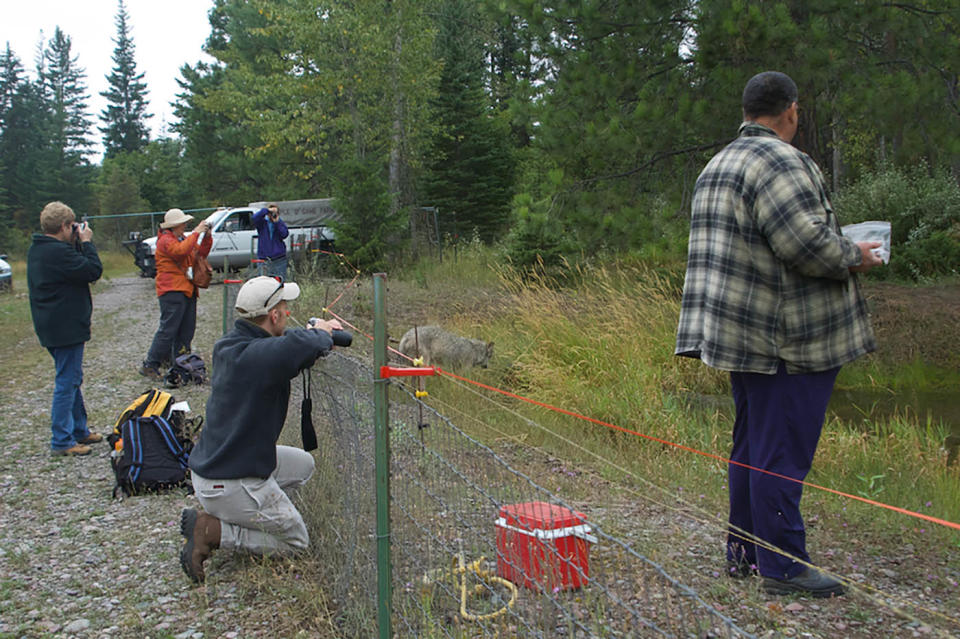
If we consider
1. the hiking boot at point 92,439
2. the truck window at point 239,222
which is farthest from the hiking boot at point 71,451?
the truck window at point 239,222

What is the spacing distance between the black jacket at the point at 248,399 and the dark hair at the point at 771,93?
1.97 metres

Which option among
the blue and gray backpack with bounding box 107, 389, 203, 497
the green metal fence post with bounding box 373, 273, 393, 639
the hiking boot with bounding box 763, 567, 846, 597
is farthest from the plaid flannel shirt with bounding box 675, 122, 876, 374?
the blue and gray backpack with bounding box 107, 389, 203, 497

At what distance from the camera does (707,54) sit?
896 centimetres

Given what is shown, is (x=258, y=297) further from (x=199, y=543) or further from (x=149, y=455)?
(x=149, y=455)

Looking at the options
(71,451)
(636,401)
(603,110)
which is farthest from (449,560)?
(603,110)

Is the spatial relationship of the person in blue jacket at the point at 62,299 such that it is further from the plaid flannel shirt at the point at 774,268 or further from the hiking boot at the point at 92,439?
the plaid flannel shirt at the point at 774,268

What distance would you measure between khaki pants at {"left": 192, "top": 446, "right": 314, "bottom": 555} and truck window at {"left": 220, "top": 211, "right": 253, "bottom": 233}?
62.4ft

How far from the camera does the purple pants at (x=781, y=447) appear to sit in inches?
120

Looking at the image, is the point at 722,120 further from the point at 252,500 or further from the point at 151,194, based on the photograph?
the point at 151,194

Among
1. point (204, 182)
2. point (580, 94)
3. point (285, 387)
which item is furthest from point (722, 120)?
point (204, 182)

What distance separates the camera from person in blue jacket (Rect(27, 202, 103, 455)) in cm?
586

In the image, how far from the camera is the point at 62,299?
19.4ft

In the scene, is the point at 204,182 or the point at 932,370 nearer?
the point at 932,370

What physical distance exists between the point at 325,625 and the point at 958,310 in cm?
994
